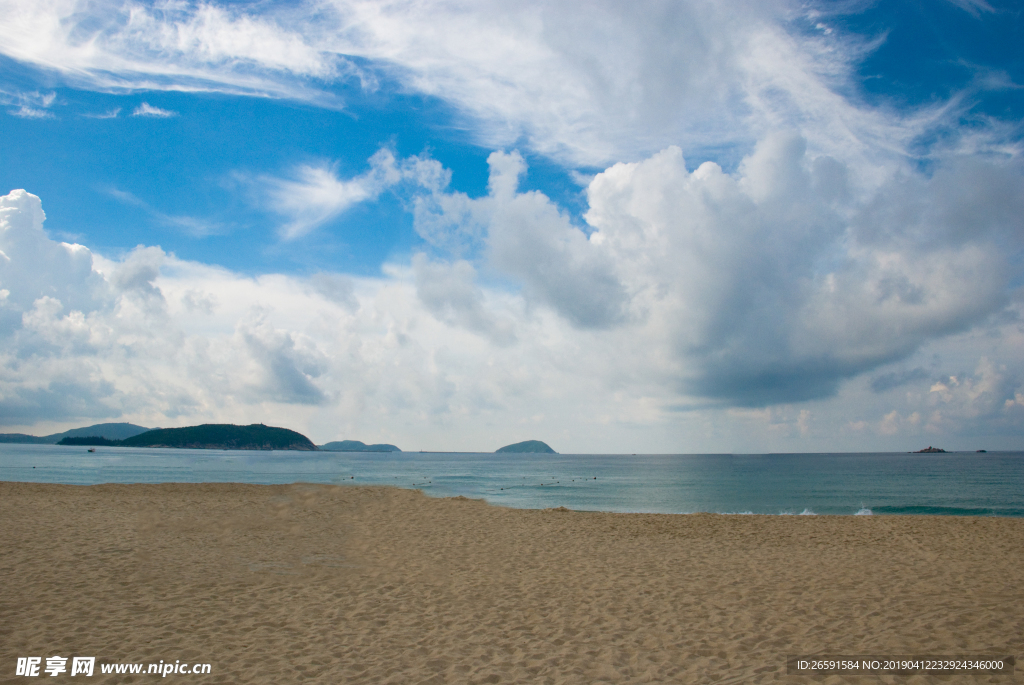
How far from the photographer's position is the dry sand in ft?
22.2

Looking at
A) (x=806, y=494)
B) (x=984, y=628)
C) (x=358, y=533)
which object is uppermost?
(x=984, y=628)

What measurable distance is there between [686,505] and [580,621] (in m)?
31.0

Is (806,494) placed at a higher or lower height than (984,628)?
lower

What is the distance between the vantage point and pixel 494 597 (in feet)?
32.0

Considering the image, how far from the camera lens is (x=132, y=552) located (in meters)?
12.2

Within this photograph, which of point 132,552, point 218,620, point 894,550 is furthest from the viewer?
point 894,550

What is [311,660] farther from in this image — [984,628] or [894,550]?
[894,550]

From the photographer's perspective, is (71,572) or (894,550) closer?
(71,572)

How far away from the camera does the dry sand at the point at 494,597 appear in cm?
677

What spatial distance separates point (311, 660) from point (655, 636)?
4833mm

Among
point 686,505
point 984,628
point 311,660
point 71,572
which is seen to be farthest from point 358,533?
point 686,505

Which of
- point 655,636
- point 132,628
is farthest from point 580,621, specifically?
point 132,628

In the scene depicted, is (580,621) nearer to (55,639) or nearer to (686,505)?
(55,639)

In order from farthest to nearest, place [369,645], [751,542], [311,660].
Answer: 1. [751,542]
2. [369,645]
3. [311,660]
